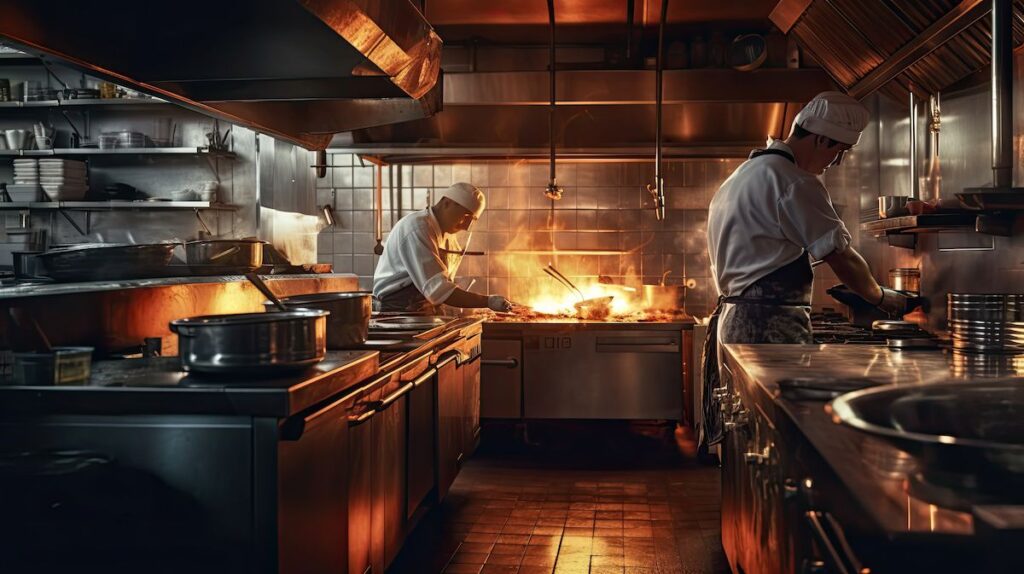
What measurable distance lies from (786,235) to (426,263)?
222 cm

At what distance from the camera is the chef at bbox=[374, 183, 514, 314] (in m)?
4.76

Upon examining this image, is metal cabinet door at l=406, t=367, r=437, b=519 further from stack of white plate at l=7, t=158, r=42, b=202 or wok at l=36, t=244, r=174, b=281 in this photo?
stack of white plate at l=7, t=158, r=42, b=202

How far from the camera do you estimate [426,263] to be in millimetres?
4758

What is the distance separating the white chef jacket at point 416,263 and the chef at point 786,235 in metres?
1.87

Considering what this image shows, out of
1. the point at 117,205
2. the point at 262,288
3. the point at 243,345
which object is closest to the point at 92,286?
the point at 262,288

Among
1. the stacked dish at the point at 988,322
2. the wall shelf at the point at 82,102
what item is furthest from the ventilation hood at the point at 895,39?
the wall shelf at the point at 82,102

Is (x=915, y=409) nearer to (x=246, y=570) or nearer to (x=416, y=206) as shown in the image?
(x=246, y=570)

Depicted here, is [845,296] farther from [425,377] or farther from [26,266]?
[26,266]

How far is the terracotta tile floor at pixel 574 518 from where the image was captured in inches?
128

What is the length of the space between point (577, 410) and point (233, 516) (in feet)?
12.4

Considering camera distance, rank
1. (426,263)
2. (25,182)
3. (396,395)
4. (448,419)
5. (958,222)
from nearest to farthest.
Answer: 1. (396,395)
2. (958,222)
3. (448,419)
4. (426,263)
5. (25,182)

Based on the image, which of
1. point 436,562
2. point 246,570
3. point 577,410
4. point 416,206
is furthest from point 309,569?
point 416,206

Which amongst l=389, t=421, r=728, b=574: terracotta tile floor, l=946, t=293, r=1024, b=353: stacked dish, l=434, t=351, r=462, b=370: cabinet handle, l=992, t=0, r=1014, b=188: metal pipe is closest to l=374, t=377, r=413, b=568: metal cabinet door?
l=389, t=421, r=728, b=574: terracotta tile floor

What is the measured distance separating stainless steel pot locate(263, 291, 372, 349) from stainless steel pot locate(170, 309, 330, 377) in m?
0.64
